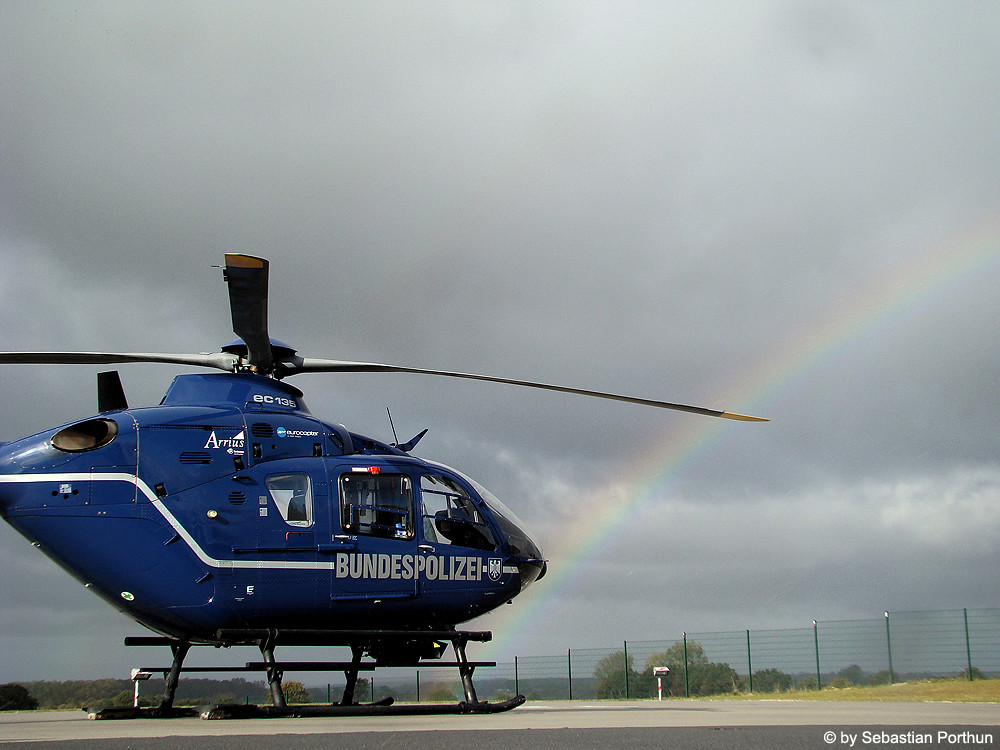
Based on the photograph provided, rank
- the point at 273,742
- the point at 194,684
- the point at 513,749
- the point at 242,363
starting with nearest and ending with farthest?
the point at 513,749, the point at 273,742, the point at 242,363, the point at 194,684

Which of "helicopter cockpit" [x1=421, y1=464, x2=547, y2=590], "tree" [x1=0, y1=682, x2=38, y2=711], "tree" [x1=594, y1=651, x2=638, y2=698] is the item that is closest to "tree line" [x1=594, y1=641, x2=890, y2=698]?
"tree" [x1=594, y1=651, x2=638, y2=698]

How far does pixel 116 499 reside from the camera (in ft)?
45.5

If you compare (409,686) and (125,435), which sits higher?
(125,435)

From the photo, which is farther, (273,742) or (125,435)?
(125,435)

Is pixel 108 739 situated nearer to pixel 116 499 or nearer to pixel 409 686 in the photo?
pixel 116 499

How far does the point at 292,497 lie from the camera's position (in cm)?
1455

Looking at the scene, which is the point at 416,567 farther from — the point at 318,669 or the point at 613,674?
the point at 613,674

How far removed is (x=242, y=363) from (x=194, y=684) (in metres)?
7.37

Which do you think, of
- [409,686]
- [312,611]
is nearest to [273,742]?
[312,611]

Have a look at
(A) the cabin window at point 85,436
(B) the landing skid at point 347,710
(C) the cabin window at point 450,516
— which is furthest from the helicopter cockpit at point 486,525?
(A) the cabin window at point 85,436

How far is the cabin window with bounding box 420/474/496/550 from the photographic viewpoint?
15.5 meters

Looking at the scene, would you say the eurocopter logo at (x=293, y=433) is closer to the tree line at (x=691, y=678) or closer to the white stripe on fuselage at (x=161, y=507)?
the white stripe on fuselage at (x=161, y=507)

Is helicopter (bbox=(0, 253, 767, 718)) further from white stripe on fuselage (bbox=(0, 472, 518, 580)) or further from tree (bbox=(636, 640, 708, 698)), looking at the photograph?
tree (bbox=(636, 640, 708, 698))

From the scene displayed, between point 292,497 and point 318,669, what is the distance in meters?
2.71
